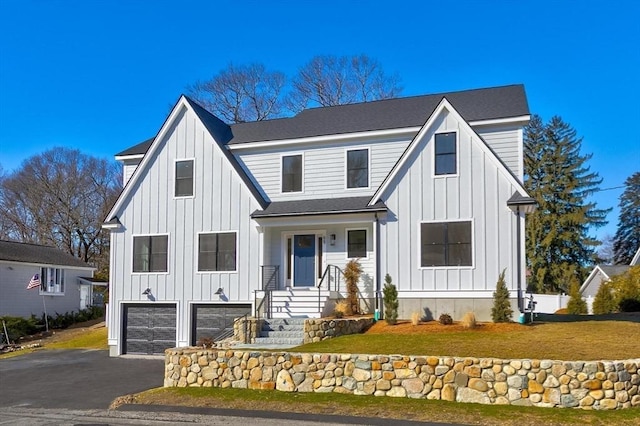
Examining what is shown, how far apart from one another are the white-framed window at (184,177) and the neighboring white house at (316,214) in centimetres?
4

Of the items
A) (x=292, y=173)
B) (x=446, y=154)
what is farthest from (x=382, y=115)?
(x=446, y=154)

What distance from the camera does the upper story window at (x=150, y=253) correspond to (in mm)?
22516

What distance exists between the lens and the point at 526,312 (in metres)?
18.4

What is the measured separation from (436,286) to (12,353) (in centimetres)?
1722

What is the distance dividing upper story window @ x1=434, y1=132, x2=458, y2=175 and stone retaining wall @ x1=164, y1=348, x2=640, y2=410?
26.6 ft

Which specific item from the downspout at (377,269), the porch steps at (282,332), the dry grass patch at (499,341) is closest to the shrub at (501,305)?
the dry grass patch at (499,341)

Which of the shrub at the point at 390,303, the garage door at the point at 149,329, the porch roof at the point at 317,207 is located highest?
the porch roof at the point at 317,207

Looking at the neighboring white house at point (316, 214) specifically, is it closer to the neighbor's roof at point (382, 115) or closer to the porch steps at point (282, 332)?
the neighbor's roof at point (382, 115)

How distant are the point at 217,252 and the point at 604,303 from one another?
58.5ft

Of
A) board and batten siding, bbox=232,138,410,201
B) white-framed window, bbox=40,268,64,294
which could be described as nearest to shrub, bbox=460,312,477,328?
board and batten siding, bbox=232,138,410,201

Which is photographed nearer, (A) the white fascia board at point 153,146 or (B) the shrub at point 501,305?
(B) the shrub at point 501,305

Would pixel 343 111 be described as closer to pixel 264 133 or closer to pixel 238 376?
pixel 264 133

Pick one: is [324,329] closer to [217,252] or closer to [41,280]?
[217,252]

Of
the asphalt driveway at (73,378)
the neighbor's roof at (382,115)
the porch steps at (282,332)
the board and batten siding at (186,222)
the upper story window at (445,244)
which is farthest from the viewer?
the board and batten siding at (186,222)
